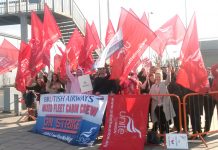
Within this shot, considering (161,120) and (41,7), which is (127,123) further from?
(41,7)

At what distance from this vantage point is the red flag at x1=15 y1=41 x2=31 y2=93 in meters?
13.7

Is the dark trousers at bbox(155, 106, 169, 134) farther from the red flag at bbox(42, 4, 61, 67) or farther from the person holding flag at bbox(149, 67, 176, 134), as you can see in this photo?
the red flag at bbox(42, 4, 61, 67)

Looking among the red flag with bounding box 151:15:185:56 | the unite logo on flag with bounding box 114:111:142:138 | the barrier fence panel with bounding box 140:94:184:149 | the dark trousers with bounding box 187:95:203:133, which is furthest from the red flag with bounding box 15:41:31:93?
the dark trousers with bounding box 187:95:203:133

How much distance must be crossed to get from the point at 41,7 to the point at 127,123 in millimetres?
14339

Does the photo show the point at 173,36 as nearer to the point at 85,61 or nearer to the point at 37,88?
the point at 85,61

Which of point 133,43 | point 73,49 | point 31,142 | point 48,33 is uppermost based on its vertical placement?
point 48,33

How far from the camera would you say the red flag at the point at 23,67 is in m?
13.7

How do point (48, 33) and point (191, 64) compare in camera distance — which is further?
point (48, 33)

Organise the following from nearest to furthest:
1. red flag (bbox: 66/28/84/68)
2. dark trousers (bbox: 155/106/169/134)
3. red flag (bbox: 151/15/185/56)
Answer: dark trousers (bbox: 155/106/169/134)
red flag (bbox: 151/15/185/56)
red flag (bbox: 66/28/84/68)

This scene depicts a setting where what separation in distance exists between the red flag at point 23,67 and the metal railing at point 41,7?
7.73m

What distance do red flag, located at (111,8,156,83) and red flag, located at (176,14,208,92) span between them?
811mm

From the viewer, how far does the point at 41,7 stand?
21406 mm

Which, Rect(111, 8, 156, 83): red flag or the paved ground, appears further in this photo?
the paved ground

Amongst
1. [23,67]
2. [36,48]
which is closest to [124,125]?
[36,48]
